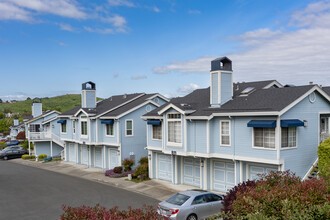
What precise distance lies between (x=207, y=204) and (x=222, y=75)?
10.1m

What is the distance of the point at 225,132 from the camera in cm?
2120

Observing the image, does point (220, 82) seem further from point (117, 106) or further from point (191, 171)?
point (117, 106)

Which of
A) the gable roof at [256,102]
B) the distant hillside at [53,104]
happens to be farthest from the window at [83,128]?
the distant hillside at [53,104]

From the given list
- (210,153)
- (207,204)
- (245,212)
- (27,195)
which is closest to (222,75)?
(210,153)

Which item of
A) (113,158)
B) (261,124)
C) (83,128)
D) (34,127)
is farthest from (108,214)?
(34,127)

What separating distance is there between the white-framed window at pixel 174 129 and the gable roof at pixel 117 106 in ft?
25.5

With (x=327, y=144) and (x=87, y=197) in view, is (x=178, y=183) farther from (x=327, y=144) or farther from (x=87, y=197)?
(x=327, y=144)

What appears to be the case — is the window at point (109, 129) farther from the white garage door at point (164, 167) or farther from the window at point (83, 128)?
the white garage door at point (164, 167)

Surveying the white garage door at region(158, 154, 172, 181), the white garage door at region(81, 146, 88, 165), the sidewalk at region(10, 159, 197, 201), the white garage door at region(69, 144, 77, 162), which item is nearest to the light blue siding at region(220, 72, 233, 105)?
the white garage door at region(158, 154, 172, 181)

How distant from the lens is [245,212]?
9047mm

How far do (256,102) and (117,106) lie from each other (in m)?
16.7

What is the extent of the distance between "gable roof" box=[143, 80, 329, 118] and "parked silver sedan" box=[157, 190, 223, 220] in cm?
619

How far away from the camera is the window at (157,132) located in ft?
85.7

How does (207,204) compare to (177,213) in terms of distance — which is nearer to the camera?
(177,213)
